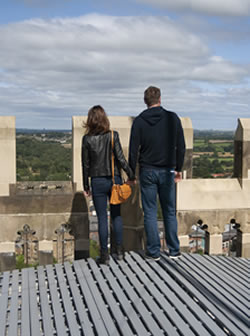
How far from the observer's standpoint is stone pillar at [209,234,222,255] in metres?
6.45

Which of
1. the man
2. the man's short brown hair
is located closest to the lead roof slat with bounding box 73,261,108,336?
the man

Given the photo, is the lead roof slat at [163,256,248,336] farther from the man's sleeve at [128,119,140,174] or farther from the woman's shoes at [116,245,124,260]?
the man's sleeve at [128,119,140,174]

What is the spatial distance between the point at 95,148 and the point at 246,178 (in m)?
2.90

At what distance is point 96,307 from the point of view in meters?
3.78

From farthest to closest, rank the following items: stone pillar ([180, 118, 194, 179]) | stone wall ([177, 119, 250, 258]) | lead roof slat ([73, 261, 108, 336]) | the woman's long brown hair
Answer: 1. stone wall ([177, 119, 250, 258])
2. stone pillar ([180, 118, 194, 179])
3. the woman's long brown hair
4. lead roof slat ([73, 261, 108, 336])

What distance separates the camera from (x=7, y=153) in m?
5.77

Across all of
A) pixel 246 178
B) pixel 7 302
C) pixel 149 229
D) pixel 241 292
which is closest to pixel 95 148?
pixel 149 229

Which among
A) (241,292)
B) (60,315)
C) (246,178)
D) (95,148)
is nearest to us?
(60,315)

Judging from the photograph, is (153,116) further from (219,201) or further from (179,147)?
(219,201)

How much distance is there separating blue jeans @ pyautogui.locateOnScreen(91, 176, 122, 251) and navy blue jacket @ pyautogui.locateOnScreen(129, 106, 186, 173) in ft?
1.12

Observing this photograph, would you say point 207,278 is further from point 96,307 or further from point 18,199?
point 18,199

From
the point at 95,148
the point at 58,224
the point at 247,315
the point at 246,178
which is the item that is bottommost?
the point at 247,315

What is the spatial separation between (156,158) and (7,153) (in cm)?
215

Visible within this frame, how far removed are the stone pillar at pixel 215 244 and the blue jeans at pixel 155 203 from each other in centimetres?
170
